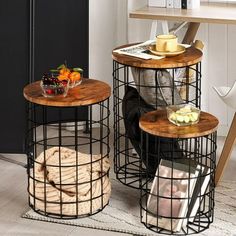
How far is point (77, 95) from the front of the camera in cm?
329

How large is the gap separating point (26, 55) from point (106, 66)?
799 mm

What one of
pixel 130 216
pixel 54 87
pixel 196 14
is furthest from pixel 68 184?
pixel 196 14

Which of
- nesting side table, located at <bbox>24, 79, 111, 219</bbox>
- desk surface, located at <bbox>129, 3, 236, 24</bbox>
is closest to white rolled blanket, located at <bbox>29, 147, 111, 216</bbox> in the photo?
nesting side table, located at <bbox>24, 79, 111, 219</bbox>

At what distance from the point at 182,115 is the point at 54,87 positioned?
54cm

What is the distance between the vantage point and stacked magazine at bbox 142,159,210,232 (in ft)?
10.6

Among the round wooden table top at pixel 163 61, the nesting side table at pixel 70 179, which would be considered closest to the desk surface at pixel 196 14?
the round wooden table top at pixel 163 61

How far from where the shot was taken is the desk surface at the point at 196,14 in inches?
151

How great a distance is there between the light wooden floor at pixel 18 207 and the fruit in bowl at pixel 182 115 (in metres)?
0.54

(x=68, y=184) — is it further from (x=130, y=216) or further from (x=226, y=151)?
(x=226, y=151)

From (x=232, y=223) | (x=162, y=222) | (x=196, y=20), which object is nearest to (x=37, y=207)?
(x=162, y=222)

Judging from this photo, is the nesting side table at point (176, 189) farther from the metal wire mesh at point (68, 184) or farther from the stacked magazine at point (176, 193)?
the metal wire mesh at point (68, 184)

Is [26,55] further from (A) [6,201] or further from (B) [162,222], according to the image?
(B) [162,222]

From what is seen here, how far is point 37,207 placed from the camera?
345 centimetres

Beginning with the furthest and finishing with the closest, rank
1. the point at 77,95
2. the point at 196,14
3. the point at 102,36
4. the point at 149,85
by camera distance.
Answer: the point at 102,36 < the point at 196,14 < the point at 149,85 < the point at 77,95
